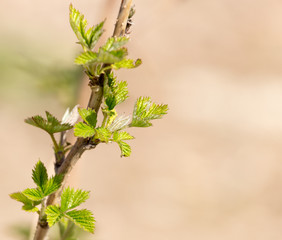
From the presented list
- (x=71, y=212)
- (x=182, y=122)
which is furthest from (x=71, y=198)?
(x=182, y=122)

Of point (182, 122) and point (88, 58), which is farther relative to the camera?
point (182, 122)

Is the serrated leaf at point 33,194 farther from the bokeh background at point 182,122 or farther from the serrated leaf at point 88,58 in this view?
the bokeh background at point 182,122

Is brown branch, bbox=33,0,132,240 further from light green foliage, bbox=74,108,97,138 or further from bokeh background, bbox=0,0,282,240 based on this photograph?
A: bokeh background, bbox=0,0,282,240

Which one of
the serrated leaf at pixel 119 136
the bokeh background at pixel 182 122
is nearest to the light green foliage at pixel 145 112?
the serrated leaf at pixel 119 136

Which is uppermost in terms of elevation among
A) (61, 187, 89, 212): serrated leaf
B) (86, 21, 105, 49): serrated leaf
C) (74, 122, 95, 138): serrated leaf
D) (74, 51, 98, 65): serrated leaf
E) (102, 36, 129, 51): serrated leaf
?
(86, 21, 105, 49): serrated leaf

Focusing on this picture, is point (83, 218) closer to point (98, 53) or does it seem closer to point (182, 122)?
point (98, 53)

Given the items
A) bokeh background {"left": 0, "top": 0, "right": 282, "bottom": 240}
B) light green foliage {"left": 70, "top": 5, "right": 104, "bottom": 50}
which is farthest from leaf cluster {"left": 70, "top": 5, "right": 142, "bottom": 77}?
bokeh background {"left": 0, "top": 0, "right": 282, "bottom": 240}

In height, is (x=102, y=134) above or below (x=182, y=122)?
below
